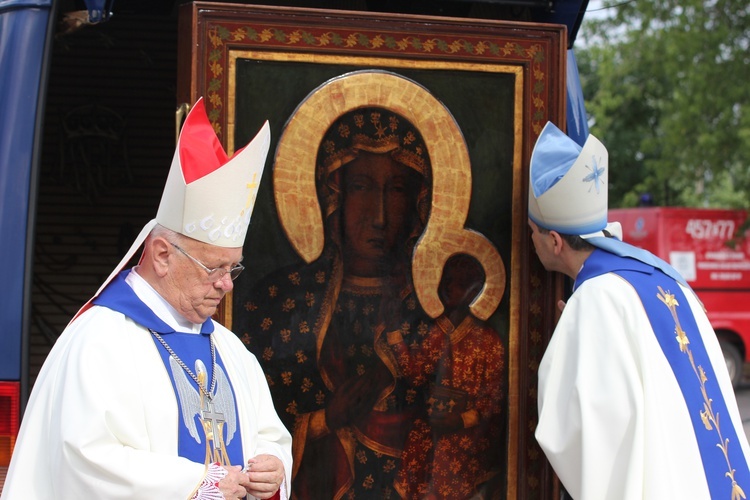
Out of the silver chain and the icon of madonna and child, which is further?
the icon of madonna and child

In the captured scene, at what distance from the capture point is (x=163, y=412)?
2.87m

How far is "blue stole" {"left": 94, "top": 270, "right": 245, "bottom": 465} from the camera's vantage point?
2.91m

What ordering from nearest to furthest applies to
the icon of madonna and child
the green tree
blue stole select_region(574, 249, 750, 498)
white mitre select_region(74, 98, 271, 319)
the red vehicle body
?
white mitre select_region(74, 98, 271, 319), blue stole select_region(574, 249, 750, 498), the icon of madonna and child, the red vehicle body, the green tree

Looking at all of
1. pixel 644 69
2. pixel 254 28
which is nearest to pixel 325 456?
pixel 254 28

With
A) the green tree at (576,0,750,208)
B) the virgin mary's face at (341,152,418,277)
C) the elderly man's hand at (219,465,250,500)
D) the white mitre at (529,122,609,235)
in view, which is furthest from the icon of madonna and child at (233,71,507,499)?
the green tree at (576,0,750,208)

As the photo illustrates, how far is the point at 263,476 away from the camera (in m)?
2.96

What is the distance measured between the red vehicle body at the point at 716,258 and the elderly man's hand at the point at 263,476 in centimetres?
957

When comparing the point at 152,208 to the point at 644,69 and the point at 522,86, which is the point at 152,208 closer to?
the point at 522,86

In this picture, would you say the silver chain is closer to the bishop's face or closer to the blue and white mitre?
the bishop's face

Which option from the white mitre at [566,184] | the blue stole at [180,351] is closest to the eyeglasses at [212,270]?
the blue stole at [180,351]

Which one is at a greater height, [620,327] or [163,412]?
[620,327]

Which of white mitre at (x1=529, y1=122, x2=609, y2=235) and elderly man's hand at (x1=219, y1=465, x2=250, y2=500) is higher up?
white mitre at (x1=529, y1=122, x2=609, y2=235)

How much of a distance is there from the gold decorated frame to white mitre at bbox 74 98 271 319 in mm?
453

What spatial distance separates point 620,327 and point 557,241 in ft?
1.24
